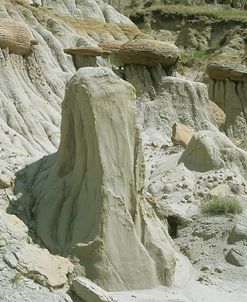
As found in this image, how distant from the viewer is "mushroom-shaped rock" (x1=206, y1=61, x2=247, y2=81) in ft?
75.8

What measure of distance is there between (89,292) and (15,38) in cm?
823

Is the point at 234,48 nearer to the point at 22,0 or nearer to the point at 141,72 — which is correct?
the point at 22,0

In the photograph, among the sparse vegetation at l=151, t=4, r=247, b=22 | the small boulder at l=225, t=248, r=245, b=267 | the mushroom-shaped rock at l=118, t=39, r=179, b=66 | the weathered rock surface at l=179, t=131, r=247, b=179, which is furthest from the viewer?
the sparse vegetation at l=151, t=4, r=247, b=22

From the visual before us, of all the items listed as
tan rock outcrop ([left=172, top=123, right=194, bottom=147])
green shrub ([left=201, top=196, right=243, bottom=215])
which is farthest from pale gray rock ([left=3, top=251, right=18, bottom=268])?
tan rock outcrop ([left=172, top=123, right=194, bottom=147])

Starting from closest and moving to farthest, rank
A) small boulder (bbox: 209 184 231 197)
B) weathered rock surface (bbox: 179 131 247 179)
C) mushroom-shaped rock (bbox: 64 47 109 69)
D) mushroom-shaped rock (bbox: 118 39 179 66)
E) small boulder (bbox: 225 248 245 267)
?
small boulder (bbox: 225 248 245 267), small boulder (bbox: 209 184 231 197), weathered rock surface (bbox: 179 131 247 179), mushroom-shaped rock (bbox: 118 39 179 66), mushroom-shaped rock (bbox: 64 47 109 69)

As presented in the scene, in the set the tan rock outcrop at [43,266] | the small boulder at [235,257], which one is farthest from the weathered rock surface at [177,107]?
the tan rock outcrop at [43,266]

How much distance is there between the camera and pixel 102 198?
8.12 meters

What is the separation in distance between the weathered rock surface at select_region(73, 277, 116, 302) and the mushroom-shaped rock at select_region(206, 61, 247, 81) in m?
17.0

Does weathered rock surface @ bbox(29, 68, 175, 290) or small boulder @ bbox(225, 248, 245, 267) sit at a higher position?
weathered rock surface @ bbox(29, 68, 175, 290)

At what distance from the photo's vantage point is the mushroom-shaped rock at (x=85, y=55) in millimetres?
20688

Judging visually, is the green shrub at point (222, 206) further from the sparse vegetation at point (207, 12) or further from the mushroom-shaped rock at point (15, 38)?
the sparse vegetation at point (207, 12)

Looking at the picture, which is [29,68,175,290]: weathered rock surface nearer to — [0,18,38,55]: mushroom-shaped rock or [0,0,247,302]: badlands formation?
[0,0,247,302]: badlands formation

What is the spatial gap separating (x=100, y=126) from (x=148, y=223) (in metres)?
1.50

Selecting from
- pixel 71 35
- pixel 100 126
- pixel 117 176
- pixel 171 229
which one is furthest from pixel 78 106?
pixel 71 35
